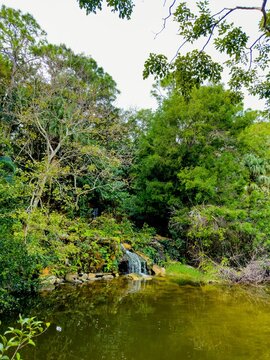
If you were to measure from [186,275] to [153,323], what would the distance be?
6185 mm

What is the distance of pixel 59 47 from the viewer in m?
16.4

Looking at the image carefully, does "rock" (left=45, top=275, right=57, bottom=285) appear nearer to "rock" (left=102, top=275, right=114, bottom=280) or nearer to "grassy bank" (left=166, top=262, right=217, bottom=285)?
"rock" (left=102, top=275, right=114, bottom=280)

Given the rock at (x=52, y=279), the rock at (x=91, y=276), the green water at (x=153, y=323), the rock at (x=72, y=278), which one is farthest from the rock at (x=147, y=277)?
the rock at (x=52, y=279)

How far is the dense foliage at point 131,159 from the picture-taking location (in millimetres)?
12172

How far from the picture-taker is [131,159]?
1427 centimetres

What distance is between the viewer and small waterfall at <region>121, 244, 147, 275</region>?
40.0ft

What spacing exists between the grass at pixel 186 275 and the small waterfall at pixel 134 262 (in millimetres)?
1173

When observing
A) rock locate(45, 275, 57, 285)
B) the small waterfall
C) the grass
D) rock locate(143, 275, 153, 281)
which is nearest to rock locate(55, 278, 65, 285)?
rock locate(45, 275, 57, 285)

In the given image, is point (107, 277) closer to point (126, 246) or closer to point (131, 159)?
point (126, 246)

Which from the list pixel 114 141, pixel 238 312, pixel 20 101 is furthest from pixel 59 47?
pixel 238 312

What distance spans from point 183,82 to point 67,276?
7.81 metres

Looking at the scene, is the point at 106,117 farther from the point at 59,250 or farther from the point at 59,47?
the point at 59,250

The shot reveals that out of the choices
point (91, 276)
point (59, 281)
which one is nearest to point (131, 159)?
point (91, 276)

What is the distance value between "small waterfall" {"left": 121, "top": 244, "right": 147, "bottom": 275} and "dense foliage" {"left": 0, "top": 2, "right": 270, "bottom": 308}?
0.54 m
